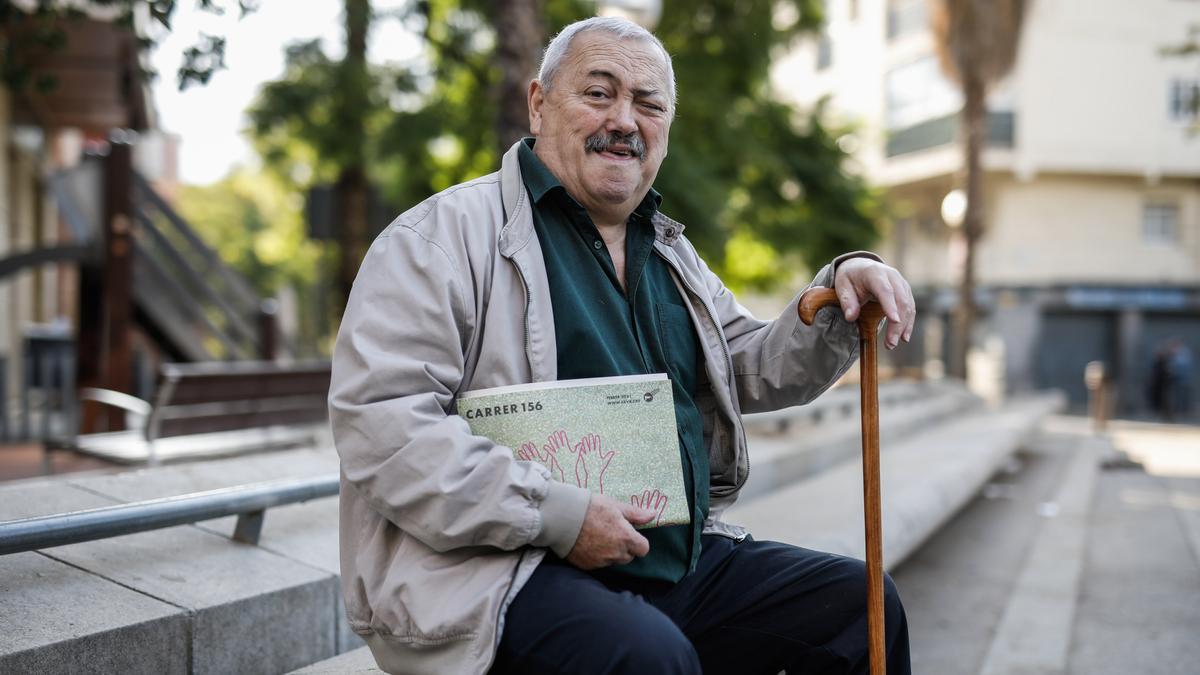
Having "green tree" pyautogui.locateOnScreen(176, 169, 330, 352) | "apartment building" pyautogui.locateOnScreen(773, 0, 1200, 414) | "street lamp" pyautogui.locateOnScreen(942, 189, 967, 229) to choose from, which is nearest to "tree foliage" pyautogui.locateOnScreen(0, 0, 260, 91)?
"green tree" pyautogui.locateOnScreen(176, 169, 330, 352)

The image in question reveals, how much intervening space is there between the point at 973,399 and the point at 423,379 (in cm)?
1714

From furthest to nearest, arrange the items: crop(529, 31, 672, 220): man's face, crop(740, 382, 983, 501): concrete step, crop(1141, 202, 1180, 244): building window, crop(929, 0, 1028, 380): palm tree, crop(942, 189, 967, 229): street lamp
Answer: crop(1141, 202, 1180, 244): building window
crop(929, 0, 1028, 380): palm tree
crop(942, 189, 967, 229): street lamp
crop(740, 382, 983, 501): concrete step
crop(529, 31, 672, 220): man's face

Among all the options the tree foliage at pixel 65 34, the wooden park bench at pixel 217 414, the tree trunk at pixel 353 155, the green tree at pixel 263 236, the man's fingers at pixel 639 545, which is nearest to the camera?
the man's fingers at pixel 639 545

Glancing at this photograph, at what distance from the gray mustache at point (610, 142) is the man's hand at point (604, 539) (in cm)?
81

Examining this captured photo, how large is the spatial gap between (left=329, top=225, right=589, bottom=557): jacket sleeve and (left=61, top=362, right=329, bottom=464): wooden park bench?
458cm

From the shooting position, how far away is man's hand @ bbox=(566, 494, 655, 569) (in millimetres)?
2074

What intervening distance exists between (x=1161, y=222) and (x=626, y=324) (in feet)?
103

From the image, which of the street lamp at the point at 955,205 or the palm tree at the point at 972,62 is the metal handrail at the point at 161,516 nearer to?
the street lamp at the point at 955,205

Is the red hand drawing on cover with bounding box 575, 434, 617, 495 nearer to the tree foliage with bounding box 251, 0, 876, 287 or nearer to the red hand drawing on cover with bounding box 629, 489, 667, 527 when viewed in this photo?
the red hand drawing on cover with bounding box 629, 489, 667, 527

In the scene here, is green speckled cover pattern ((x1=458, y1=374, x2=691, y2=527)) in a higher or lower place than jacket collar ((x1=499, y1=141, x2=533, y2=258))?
lower

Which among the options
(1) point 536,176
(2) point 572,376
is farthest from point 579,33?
(2) point 572,376

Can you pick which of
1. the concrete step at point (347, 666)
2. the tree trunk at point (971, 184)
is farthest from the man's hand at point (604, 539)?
the tree trunk at point (971, 184)

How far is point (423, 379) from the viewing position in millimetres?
2053

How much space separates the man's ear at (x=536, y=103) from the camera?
256cm
